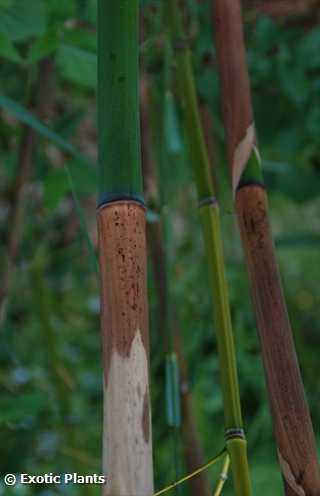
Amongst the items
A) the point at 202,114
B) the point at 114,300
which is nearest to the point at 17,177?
the point at 202,114

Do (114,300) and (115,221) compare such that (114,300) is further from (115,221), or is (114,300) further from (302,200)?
(302,200)

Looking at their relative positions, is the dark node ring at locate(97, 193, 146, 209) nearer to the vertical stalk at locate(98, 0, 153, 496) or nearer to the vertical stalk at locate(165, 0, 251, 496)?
the vertical stalk at locate(98, 0, 153, 496)

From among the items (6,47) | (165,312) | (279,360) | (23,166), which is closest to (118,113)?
(279,360)

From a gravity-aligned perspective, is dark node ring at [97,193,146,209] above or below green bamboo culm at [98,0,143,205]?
below

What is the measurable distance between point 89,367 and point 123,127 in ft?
3.95

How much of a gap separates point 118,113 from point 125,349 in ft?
0.34

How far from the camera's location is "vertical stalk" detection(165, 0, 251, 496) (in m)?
0.37

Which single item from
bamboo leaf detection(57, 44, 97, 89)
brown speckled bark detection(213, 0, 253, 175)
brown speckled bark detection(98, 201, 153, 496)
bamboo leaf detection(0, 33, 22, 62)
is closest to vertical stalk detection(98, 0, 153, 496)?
brown speckled bark detection(98, 201, 153, 496)

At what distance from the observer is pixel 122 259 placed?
0.32 meters

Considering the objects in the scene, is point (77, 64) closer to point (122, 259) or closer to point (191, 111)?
point (191, 111)

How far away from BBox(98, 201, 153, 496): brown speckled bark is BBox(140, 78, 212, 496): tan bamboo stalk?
33 cm

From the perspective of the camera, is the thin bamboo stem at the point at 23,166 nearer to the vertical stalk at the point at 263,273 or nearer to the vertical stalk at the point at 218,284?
the vertical stalk at the point at 218,284

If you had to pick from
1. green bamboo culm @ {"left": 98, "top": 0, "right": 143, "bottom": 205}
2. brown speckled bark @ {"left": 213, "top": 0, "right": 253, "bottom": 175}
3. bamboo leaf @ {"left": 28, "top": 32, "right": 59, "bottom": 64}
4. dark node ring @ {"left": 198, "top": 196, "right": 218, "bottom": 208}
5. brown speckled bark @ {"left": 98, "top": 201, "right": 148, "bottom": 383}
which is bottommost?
brown speckled bark @ {"left": 98, "top": 201, "right": 148, "bottom": 383}

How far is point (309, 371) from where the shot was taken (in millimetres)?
1141
